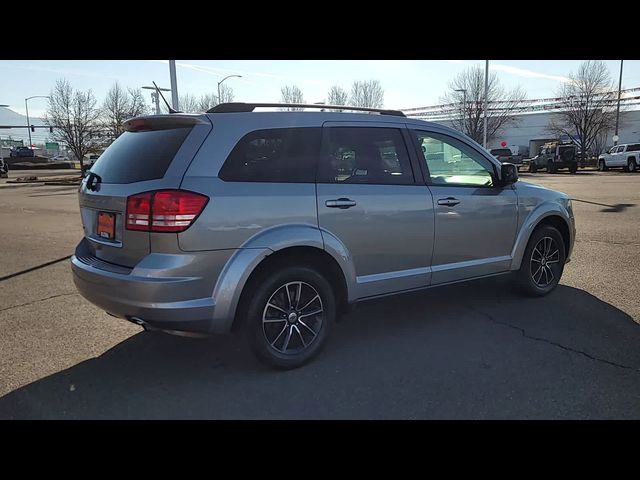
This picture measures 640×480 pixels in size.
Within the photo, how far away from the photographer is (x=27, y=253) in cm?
815

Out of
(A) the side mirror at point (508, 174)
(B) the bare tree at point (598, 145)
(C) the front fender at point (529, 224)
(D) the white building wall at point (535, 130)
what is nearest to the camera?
(A) the side mirror at point (508, 174)

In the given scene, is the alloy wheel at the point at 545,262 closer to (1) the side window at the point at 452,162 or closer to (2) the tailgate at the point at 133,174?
(1) the side window at the point at 452,162

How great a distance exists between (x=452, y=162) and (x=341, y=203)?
152cm

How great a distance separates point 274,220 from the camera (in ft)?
11.4

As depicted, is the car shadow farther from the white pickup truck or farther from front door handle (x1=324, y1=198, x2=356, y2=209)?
the white pickup truck

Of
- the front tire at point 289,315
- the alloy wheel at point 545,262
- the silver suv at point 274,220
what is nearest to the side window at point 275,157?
the silver suv at point 274,220

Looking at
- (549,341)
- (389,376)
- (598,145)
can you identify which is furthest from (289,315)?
(598,145)

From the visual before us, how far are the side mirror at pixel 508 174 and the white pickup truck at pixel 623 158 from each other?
37.0 metres

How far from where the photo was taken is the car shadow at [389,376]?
307 centimetres

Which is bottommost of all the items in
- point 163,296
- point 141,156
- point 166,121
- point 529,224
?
point 163,296

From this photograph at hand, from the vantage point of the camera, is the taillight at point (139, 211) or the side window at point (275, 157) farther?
the side window at point (275, 157)

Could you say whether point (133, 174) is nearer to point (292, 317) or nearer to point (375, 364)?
point (292, 317)
